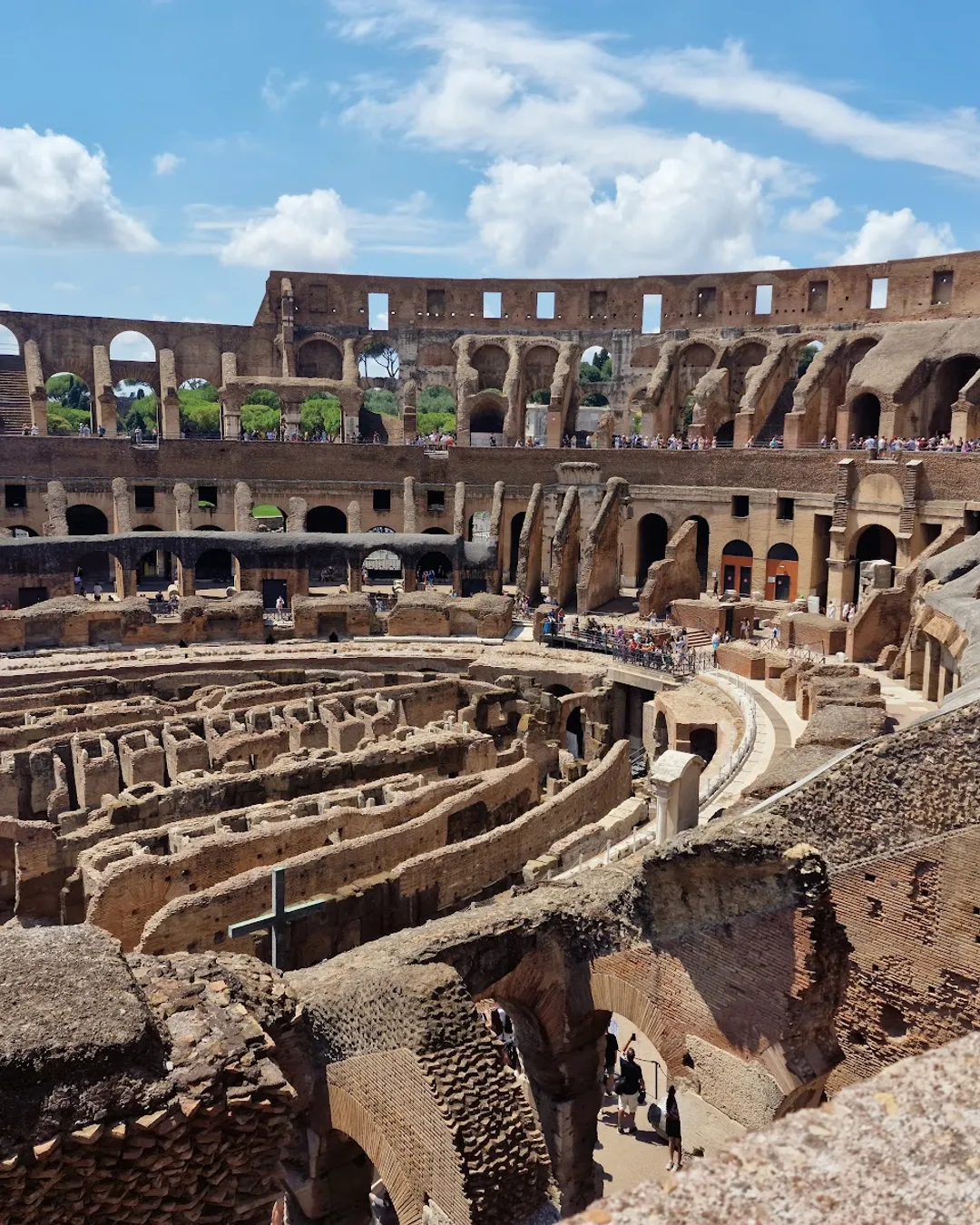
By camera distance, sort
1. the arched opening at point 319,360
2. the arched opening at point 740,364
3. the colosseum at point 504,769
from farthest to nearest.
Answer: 1. the arched opening at point 319,360
2. the arched opening at point 740,364
3. the colosseum at point 504,769

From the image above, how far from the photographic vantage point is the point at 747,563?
120 ft

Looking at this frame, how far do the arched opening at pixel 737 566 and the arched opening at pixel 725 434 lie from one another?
699 cm

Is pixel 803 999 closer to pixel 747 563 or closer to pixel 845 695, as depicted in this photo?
pixel 845 695

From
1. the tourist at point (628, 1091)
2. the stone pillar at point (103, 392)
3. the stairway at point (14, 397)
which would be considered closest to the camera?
the tourist at point (628, 1091)

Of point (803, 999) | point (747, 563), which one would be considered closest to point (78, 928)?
point (803, 999)

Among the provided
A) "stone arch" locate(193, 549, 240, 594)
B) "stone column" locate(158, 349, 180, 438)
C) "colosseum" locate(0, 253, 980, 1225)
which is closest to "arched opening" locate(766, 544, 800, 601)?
"colosseum" locate(0, 253, 980, 1225)

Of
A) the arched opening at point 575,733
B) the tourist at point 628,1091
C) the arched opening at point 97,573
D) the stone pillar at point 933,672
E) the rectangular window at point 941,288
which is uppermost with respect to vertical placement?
the rectangular window at point 941,288

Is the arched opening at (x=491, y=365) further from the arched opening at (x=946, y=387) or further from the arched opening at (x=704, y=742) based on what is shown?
the arched opening at (x=704, y=742)

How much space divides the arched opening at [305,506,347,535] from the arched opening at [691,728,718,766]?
2108 centimetres

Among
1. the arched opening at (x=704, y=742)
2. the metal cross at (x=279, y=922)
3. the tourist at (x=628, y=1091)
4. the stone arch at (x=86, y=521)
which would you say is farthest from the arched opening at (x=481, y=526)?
the tourist at (x=628, y=1091)

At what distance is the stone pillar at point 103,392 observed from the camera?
1599 inches

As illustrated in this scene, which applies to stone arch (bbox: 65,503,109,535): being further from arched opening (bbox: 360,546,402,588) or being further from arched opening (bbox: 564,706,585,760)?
arched opening (bbox: 564,706,585,760)

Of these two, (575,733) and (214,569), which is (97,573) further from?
(575,733)

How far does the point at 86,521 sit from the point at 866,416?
30.0 metres
